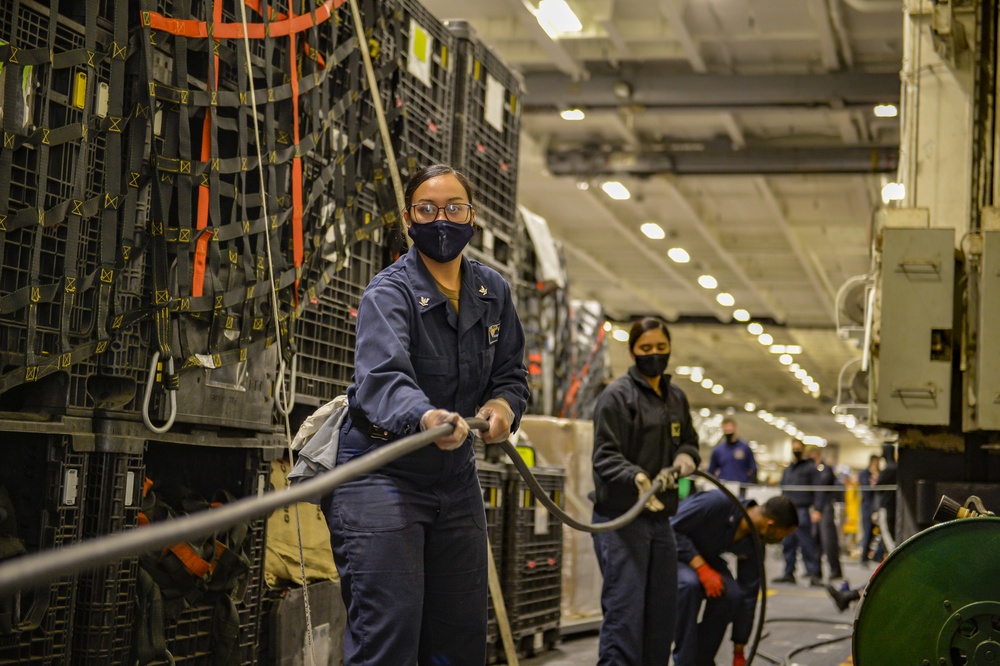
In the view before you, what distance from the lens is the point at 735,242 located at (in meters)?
22.7

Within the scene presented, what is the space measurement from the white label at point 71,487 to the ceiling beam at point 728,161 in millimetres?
13818

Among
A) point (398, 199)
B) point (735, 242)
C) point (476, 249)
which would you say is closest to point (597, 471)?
point (398, 199)

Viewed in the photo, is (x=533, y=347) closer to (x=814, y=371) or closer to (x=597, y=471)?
(x=597, y=471)

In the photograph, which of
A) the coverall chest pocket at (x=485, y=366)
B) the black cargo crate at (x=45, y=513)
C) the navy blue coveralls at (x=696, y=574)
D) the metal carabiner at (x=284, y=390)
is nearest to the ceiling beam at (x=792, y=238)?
the navy blue coveralls at (x=696, y=574)

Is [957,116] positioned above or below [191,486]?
above

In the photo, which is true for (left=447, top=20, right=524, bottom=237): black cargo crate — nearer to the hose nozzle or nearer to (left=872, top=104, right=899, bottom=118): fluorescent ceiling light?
the hose nozzle

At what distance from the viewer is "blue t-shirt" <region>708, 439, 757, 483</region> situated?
1499cm

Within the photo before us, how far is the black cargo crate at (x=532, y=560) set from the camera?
682cm

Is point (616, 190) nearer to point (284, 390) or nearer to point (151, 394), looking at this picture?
point (284, 390)

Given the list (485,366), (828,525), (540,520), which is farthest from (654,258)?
(485,366)

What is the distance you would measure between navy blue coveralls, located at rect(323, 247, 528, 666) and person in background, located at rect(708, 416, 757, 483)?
39.7 ft

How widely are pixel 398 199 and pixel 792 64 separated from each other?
10.3m

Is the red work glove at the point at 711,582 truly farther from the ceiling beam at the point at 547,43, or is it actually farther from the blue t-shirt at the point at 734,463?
the blue t-shirt at the point at 734,463

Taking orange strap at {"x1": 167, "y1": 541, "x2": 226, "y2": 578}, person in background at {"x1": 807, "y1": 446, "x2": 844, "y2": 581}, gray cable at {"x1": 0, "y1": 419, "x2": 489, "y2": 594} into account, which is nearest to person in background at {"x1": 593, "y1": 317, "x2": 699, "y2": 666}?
orange strap at {"x1": 167, "y1": 541, "x2": 226, "y2": 578}
